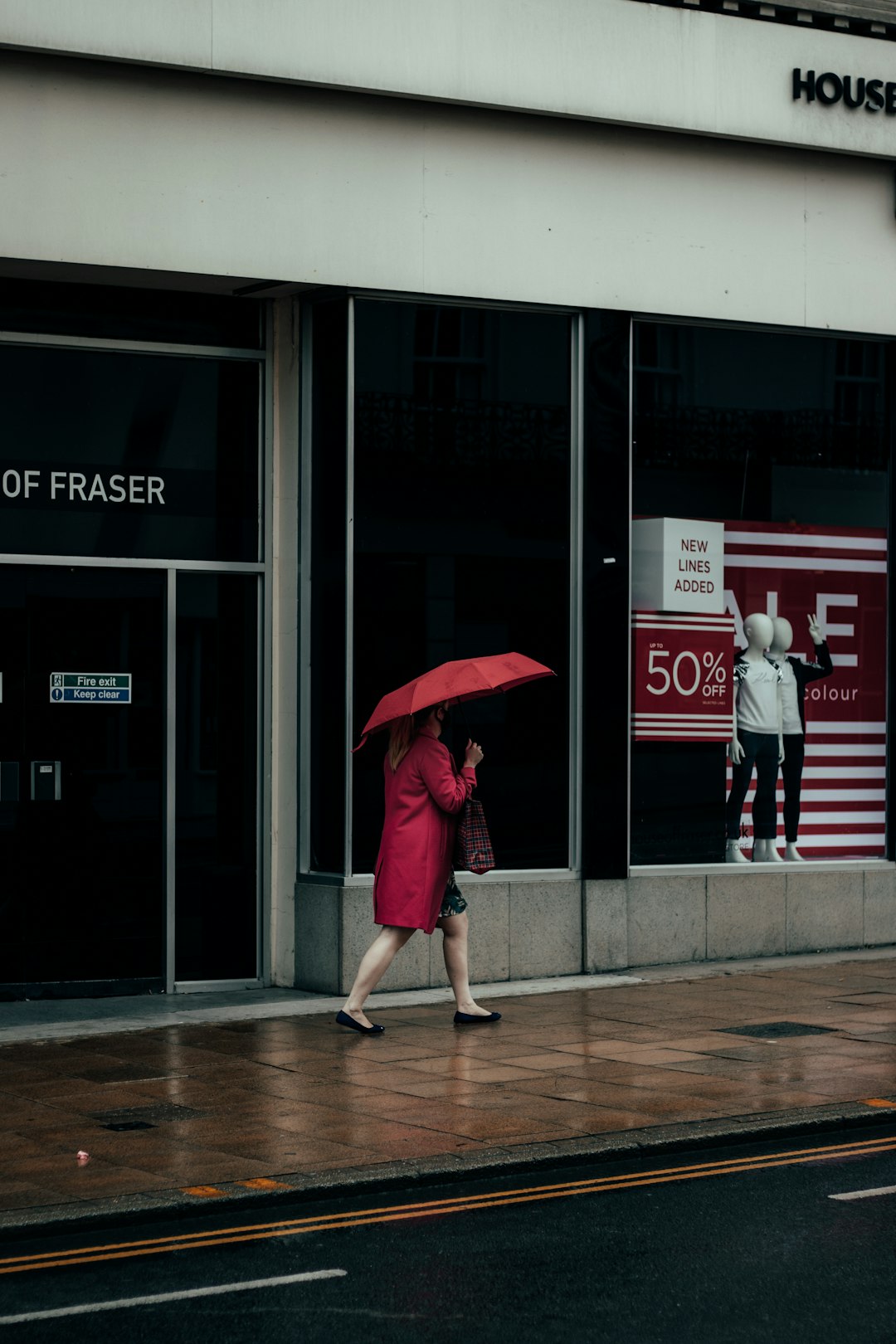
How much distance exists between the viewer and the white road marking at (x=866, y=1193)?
657 centimetres

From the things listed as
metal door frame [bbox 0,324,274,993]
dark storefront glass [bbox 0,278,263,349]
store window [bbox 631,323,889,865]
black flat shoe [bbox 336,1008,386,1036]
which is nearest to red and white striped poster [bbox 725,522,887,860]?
store window [bbox 631,323,889,865]

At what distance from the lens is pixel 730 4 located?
12.5 meters

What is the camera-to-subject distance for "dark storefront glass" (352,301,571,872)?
37.9 ft

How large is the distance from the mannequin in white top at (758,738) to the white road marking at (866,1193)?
20.6 feet

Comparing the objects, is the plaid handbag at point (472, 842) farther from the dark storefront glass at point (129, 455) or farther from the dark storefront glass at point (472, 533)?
the dark storefront glass at point (129, 455)

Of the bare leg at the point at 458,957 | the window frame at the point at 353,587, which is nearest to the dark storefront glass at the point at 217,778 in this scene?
the window frame at the point at 353,587

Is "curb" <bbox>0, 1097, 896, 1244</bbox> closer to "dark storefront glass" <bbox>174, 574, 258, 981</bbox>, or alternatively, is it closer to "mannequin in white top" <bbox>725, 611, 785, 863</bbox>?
"dark storefront glass" <bbox>174, 574, 258, 981</bbox>

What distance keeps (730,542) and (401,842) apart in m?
4.17

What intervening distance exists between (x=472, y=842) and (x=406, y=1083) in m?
1.69

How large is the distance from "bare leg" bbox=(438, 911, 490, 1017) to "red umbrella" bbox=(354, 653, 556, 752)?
113 centimetres

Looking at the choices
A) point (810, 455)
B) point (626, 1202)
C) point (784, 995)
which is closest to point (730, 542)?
point (810, 455)

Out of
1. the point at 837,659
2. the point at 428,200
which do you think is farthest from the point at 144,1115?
the point at 837,659

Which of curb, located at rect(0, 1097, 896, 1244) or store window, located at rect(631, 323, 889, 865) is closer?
curb, located at rect(0, 1097, 896, 1244)

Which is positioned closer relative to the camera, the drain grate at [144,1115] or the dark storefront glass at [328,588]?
the drain grate at [144,1115]
